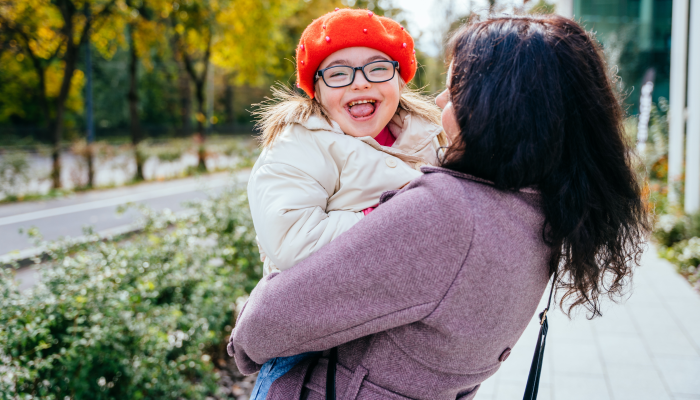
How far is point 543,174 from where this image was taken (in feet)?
3.07

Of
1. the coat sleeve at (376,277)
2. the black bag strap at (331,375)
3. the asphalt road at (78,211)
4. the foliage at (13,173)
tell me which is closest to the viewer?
the coat sleeve at (376,277)

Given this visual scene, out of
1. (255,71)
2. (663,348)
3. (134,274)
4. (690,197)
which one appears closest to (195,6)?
(255,71)

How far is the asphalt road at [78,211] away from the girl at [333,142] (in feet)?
12.2

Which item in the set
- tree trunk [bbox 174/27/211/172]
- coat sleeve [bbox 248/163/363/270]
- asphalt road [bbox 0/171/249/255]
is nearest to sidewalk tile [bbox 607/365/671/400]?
coat sleeve [bbox 248/163/363/270]

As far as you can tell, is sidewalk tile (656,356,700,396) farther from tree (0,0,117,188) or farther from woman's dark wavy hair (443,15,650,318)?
tree (0,0,117,188)

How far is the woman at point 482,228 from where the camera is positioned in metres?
0.92

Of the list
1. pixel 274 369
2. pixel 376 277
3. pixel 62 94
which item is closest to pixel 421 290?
pixel 376 277

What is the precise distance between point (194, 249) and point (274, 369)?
8.90 ft

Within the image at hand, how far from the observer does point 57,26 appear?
1270 centimetres

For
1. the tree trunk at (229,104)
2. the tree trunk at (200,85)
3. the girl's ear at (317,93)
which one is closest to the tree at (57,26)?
the tree trunk at (200,85)

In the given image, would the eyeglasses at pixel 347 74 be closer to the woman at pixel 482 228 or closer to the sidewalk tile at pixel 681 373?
the woman at pixel 482 228

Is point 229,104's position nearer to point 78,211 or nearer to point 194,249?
point 78,211

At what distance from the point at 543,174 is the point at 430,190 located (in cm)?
22

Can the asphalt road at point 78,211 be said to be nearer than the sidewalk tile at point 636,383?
No
